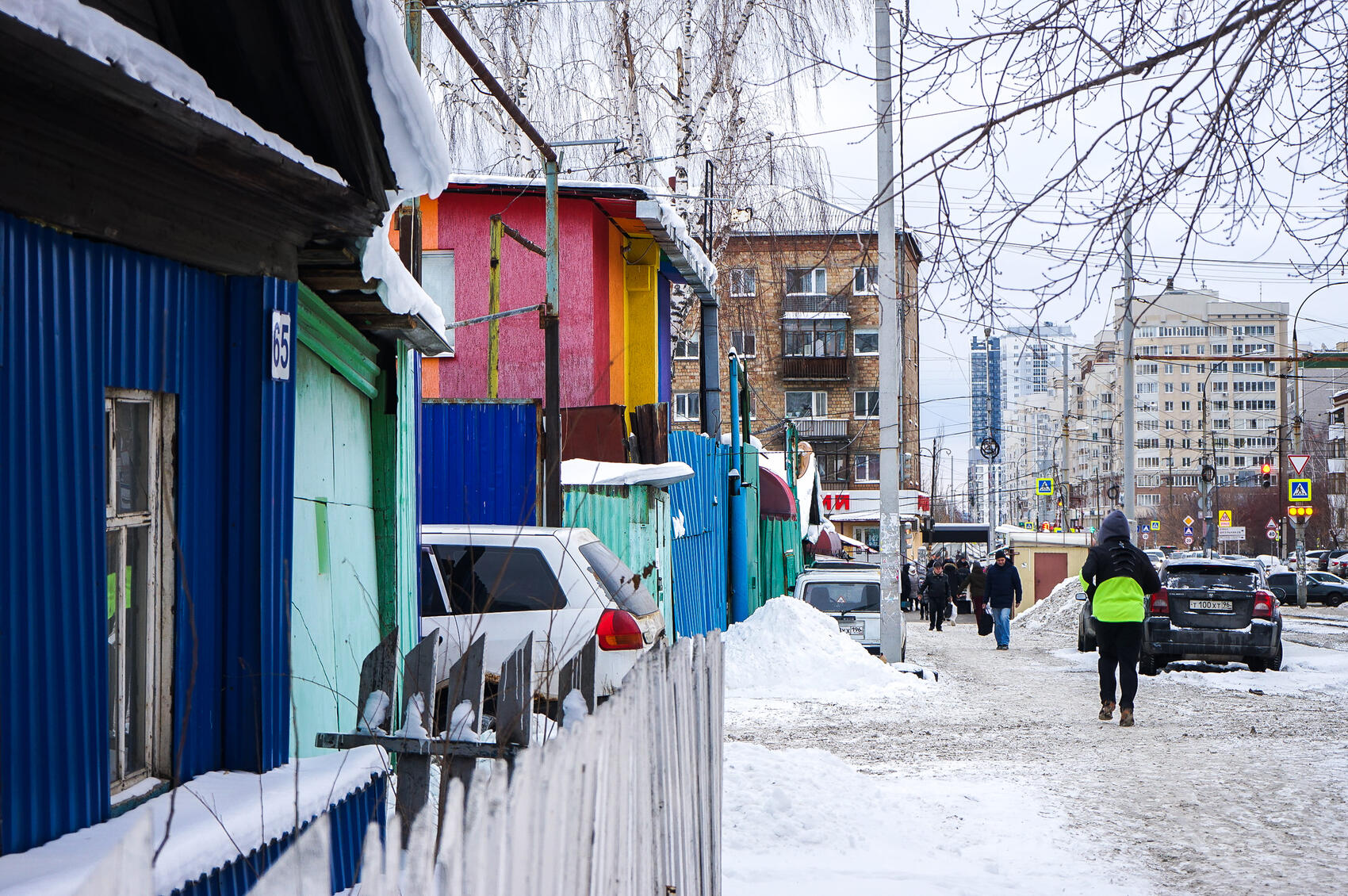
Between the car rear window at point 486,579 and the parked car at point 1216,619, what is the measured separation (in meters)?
10.3

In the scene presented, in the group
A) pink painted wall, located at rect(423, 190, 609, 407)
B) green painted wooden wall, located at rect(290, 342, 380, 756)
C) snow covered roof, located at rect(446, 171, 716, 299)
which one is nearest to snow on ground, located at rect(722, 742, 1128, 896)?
green painted wooden wall, located at rect(290, 342, 380, 756)

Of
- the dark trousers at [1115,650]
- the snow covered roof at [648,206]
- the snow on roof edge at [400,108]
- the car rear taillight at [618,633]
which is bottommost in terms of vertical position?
the dark trousers at [1115,650]

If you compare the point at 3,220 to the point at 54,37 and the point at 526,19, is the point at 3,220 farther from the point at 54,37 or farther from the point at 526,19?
the point at 526,19

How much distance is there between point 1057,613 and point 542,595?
84.2 feet

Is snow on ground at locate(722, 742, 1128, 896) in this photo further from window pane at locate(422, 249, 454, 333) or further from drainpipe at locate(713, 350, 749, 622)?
drainpipe at locate(713, 350, 749, 622)

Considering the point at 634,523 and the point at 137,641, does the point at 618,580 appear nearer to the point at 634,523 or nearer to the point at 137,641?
the point at 634,523

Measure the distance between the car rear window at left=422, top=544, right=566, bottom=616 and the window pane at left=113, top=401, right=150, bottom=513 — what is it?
4.52 metres

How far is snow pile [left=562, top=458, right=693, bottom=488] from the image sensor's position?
12562 millimetres

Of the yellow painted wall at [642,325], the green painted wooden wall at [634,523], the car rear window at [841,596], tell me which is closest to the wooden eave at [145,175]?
the green painted wooden wall at [634,523]

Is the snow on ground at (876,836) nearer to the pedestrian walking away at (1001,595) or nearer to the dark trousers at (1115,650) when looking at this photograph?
the dark trousers at (1115,650)

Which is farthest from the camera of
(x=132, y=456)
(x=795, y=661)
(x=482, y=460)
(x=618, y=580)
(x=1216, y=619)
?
(x=1216, y=619)

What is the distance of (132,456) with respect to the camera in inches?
172

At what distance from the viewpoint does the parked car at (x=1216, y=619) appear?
653 inches

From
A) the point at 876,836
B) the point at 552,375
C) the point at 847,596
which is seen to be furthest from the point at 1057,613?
the point at 876,836
